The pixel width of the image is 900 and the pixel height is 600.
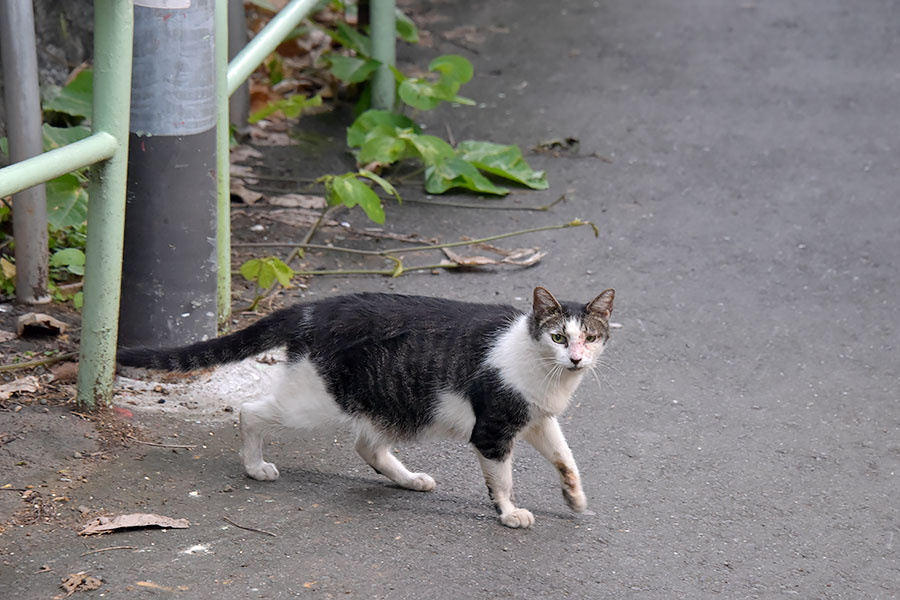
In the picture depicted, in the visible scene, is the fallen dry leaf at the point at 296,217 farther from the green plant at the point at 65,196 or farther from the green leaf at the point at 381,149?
the green plant at the point at 65,196

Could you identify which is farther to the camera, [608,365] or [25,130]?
[608,365]

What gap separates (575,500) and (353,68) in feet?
12.4

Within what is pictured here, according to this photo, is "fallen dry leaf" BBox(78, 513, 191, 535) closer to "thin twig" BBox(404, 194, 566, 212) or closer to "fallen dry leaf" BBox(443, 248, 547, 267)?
"fallen dry leaf" BBox(443, 248, 547, 267)

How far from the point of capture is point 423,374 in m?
3.22

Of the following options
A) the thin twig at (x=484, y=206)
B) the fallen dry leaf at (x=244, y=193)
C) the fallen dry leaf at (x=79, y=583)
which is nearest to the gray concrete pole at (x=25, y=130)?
the fallen dry leaf at (x=244, y=193)

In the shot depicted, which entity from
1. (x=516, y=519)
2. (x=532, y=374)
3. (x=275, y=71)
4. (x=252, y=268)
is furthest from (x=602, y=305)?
(x=275, y=71)

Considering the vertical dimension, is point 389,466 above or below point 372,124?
below

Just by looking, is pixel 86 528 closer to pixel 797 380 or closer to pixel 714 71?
pixel 797 380

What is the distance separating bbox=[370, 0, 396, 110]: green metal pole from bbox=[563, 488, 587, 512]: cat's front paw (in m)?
3.66

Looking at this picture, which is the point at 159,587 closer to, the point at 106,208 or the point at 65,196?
the point at 106,208

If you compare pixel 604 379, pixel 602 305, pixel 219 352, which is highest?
pixel 602 305

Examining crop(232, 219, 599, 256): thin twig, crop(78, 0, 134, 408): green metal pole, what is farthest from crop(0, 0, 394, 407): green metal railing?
crop(232, 219, 599, 256): thin twig

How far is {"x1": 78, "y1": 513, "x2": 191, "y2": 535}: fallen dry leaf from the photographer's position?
2.86 metres

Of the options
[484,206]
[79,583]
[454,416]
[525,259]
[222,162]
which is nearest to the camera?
[79,583]
